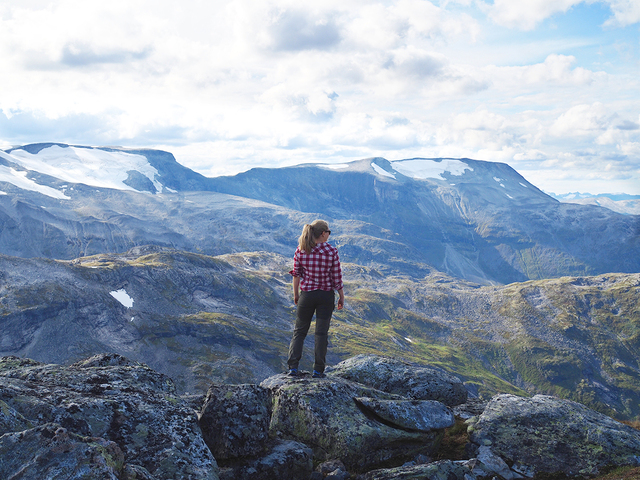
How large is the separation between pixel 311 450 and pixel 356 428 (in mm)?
1673

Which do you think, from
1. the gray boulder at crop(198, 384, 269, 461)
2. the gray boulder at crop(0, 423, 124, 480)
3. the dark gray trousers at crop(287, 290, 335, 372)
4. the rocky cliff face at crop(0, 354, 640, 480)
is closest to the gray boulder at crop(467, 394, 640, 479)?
the rocky cliff face at crop(0, 354, 640, 480)

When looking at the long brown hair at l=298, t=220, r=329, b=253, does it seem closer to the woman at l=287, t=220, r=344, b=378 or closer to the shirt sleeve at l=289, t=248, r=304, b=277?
the woman at l=287, t=220, r=344, b=378

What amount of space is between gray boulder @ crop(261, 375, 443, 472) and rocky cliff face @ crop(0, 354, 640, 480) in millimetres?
37

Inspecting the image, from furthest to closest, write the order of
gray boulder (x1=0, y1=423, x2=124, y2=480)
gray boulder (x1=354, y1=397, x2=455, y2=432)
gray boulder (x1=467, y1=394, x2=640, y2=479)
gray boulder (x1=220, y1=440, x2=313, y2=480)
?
1. gray boulder (x1=354, y1=397, x2=455, y2=432)
2. gray boulder (x1=467, y1=394, x2=640, y2=479)
3. gray boulder (x1=220, y1=440, x2=313, y2=480)
4. gray boulder (x1=0, y1=423, x2=124, y2=480)

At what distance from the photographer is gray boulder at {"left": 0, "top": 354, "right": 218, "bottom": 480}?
11.1m

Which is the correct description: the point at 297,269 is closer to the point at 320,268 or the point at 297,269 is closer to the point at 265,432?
the point at 320,268

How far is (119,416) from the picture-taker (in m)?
12.1

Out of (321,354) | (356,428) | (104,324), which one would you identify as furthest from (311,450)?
(104,324)

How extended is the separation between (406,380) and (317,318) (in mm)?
6382

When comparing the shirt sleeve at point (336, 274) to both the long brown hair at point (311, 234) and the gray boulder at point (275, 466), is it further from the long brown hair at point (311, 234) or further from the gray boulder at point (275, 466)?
the gray boulder at point (275, 466)

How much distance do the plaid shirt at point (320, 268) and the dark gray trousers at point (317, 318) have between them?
288 millimetres

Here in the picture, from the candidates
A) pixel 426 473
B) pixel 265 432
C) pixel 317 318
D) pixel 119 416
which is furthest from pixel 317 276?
pixel 119 416

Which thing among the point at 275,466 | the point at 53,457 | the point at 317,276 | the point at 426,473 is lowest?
the point at 275,466

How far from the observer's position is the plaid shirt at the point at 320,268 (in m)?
16.9
